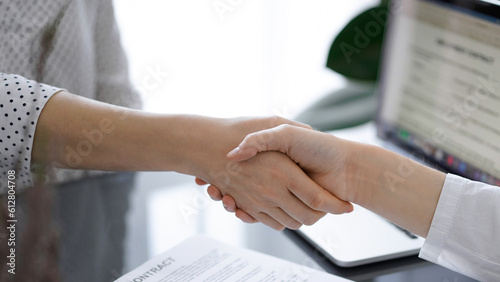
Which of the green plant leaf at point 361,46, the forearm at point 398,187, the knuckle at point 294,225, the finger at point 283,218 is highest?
the green plant leaf at point 361,46

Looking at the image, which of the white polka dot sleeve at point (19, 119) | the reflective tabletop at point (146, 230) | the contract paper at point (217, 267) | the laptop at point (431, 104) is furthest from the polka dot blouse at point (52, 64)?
the laptop at point (431, 104)

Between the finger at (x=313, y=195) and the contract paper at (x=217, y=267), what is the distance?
0.11 meters

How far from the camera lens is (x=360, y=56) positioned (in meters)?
1.39

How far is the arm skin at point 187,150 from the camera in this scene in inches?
35.3

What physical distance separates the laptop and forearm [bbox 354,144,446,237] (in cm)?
7

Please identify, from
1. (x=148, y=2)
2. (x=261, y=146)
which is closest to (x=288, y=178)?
(x=261, y=146)

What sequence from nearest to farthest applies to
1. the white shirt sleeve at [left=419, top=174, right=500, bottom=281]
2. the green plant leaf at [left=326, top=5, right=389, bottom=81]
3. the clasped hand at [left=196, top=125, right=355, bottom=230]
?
the white shirt sleeve at [left=419, top=174, right=500, bottom=281] → the clasped hand at [left=196, top=125, right=355, bottom=230] → the green plant leaf at [left=326, top=5, right=389, bottom=81]

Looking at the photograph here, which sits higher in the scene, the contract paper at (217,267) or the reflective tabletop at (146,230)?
the contract paper at (217,267)

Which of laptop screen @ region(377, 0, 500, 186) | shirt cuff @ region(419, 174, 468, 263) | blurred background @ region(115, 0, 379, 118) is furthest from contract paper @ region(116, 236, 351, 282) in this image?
Answer: blurred background @ region(115, 0, 379, 118)

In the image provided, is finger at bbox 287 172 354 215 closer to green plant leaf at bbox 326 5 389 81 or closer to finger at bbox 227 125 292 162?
finger at bbox 227 125 292 162

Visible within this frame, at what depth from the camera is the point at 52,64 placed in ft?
3.92

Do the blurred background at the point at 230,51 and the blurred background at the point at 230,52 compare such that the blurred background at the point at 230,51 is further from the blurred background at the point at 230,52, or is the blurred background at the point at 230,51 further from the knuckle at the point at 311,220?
the knuckle at the point at 311,220

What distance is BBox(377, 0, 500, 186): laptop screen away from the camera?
1.00 metres

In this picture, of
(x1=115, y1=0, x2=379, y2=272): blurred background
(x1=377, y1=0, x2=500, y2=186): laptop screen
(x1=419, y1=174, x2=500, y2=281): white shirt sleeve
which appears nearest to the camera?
(x1=419, y1=174, x2=500, y2=281): white shirt sleeve
